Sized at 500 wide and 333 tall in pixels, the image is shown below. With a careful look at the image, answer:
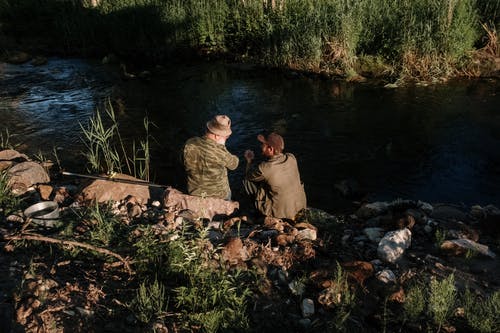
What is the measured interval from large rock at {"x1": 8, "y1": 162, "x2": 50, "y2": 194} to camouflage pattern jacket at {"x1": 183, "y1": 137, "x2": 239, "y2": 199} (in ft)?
7.45

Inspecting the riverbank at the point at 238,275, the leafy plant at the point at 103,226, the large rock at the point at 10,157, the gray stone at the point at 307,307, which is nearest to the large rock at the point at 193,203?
the riverbank at the point at 238,275

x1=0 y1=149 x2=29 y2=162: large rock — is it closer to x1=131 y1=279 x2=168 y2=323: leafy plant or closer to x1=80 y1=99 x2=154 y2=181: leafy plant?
x1=80 y1=99 x2=154 y2=181: leafy plant

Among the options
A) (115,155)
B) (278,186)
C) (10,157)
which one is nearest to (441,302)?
(278,186)

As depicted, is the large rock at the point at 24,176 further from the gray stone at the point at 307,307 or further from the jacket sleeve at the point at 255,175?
the gray stone at the point at 307,307

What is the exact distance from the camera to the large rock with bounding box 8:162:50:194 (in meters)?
5.84

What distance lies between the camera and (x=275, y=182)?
549cm

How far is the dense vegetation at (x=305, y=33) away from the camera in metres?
11.5

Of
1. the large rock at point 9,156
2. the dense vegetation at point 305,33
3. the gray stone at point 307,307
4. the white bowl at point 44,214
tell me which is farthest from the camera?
the dense vegetation at point 305,33

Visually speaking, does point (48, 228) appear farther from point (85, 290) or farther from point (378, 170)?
point (378, 170)

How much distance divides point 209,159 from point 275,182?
0.90 m

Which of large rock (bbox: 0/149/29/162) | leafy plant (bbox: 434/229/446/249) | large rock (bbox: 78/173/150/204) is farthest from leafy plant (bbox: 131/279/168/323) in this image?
large rock (bbox: 0/149/29/162)

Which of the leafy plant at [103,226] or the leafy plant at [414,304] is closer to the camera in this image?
the leafy plant at [414,304]

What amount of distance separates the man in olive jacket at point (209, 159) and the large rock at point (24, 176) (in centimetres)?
227

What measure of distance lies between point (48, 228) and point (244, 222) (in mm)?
2270
